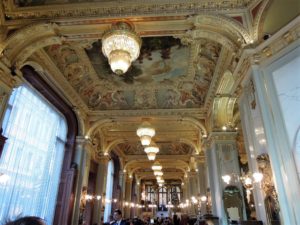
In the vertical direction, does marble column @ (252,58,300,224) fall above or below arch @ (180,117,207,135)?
below

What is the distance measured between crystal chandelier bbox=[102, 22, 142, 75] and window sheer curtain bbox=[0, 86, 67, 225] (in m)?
3.63

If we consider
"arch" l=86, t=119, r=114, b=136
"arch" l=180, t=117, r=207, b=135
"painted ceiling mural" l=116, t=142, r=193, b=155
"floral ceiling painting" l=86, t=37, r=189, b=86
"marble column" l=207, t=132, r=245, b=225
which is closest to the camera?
"floral ceiling painting" l=86, t=37, r=189, b=86

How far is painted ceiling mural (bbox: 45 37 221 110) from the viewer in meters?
7.49

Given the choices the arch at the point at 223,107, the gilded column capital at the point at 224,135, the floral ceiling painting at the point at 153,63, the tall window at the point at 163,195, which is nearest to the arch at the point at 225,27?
the floral ceiling painting at the point at 153,63

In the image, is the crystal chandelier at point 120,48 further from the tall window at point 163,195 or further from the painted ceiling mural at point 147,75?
the tall window at point 163,195

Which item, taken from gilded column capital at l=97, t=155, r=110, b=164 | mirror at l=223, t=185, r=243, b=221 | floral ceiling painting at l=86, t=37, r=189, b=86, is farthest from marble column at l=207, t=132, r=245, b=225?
gilded column capital at l=97, t=155, r=110, b=164

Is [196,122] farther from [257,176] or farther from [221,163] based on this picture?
[257,176]

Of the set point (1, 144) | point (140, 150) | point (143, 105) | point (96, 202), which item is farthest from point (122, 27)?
point (140, 150)

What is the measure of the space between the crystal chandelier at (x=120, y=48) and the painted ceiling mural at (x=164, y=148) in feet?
41.7

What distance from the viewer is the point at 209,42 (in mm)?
7012

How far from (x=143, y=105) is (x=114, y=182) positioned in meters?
9.83

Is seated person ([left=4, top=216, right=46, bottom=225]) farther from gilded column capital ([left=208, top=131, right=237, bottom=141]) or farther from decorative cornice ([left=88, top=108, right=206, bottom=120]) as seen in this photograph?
decorative cornice ([left=88, top=108, right=206, bottom=120])

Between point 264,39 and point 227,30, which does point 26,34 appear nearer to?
point 227,30

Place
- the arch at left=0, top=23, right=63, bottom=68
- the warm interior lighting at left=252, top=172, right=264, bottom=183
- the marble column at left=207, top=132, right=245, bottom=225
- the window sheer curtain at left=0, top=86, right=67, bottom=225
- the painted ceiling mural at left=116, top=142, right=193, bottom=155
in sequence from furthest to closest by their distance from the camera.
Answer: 1. the painted ceiling mural at left=116, top=142, right=193, bottom=155
2. the marble column at left=207, top=132, right=245, bottom=225
3. the window sheer curtain at left=0, top=86, right=67, bottom=225
4. the arch at left=0, top=23, right=63, bottom=68
5. the warm interior lighting at left=252, top=172, right=264, bottom=183
